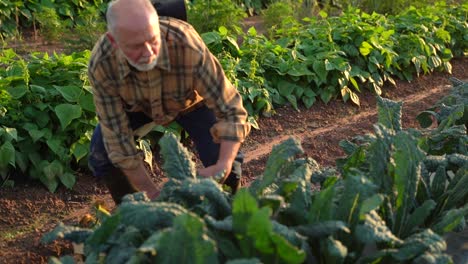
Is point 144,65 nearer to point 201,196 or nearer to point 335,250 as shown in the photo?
point 201,196

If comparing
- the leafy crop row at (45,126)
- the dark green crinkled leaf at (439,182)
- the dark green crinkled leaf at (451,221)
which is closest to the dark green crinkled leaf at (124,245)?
the dark green crinkled leaf at (451,221)

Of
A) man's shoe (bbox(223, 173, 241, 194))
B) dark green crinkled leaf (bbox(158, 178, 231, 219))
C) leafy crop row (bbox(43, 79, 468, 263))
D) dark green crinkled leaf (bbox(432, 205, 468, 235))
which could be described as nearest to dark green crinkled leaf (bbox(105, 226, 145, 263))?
leafy crop row (bbox(43, 79, 468, 263))

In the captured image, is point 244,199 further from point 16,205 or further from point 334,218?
point 16,205

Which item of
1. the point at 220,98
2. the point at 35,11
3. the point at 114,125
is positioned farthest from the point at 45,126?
the point at 35,11

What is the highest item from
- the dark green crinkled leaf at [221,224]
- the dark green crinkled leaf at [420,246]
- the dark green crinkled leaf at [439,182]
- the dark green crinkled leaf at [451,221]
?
the dark green crinkled leaf at [221,224]

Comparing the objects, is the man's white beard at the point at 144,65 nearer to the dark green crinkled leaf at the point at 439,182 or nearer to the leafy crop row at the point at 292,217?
the leafy crop row at the point at 292,217

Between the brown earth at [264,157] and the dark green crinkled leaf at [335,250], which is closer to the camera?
the dark green crinkled leaf at [335,250]

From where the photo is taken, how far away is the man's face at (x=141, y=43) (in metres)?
2.55

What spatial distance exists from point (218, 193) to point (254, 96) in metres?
2.75

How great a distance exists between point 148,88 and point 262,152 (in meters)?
2.07

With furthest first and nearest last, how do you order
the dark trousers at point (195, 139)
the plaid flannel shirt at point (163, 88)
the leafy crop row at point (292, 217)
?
the dark trousers at point (195, 139) → the plaid flannel shirt at point (163, 88) → the leafy crop row at point (292, 217)

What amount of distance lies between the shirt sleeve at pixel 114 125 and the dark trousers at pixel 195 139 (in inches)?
6.3

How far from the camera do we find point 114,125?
301 centimetres

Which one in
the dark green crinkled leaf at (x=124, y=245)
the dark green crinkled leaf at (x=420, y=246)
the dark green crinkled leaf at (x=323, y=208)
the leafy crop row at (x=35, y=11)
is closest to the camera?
the dark green crinkled leaf at (x=124, y=245)
